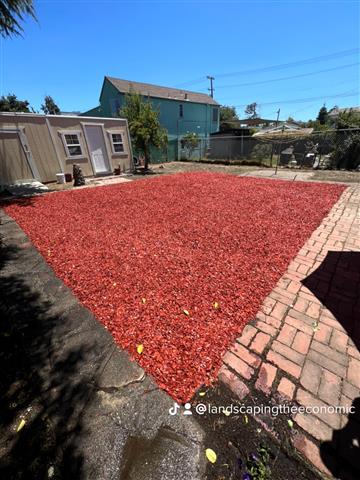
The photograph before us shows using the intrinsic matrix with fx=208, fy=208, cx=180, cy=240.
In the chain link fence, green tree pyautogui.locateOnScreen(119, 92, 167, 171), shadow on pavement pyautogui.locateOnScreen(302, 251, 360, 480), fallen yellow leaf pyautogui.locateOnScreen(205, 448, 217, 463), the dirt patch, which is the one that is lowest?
shadow on pavement pyautogui.locateOnScreen(302, 251, 360, 480)

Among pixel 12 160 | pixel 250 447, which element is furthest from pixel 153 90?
pixel 250 447

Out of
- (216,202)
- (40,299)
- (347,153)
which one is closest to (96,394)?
(40,299)

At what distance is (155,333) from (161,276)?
100 centimetres

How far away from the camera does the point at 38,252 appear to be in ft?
12.5

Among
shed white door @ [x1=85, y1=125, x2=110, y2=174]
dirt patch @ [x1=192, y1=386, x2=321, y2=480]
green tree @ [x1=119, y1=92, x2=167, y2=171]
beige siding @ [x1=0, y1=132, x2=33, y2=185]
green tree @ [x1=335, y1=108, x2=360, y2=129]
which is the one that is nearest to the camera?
dirt patch @ [x1=192, y1=386, x2=321, y2=480]

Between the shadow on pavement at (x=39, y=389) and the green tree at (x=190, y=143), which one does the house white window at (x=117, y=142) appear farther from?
the shadow on pavement at (x=39, y=389)

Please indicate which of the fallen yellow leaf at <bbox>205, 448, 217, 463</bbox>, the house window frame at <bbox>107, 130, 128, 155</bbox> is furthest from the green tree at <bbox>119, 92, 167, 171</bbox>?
the fallen yellow leaf at <bbox>205, 448, 217, 463</bbox>

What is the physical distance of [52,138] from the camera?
31.7ft

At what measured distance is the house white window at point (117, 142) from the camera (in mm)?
11891

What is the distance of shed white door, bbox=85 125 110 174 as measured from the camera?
1094 cm

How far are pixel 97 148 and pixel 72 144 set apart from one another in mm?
1333

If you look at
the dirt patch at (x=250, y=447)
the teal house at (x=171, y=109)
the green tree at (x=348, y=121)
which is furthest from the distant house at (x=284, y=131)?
the dirt patch at (x=250, y=447)

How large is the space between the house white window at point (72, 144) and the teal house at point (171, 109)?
888 cm

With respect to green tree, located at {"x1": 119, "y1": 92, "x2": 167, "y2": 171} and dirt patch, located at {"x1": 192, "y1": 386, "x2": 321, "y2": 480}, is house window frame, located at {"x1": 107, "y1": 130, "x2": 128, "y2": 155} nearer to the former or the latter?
green tree, located at {"x1": 119, "y1": 92, "x2": 167, "y2": 171}
